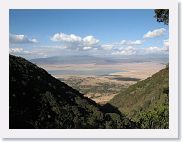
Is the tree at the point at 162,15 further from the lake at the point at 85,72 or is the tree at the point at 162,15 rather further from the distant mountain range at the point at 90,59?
the lake at the point at 85,72

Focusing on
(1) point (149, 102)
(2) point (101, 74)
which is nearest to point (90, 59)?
(2) point (101, 74)

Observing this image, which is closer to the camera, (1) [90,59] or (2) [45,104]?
(1) [90,59]

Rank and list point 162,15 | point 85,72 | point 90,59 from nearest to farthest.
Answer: point 162,15
point 90,59
point 85,72

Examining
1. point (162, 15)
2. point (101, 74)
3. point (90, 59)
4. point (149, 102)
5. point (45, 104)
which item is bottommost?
point (149, 102)

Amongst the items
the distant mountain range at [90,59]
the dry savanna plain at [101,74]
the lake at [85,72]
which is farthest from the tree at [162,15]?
the lake at [85,72]

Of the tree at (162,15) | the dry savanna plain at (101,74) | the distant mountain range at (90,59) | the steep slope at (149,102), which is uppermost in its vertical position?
the tree at (162,15)

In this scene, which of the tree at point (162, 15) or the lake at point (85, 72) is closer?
the tree at point (162, 15)

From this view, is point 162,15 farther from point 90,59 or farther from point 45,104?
point 45,104
